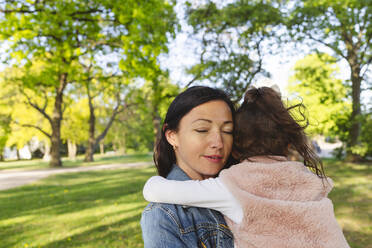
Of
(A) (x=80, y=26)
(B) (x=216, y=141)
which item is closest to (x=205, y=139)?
(B) (x=216, y=141)

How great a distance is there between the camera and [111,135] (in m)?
47.0

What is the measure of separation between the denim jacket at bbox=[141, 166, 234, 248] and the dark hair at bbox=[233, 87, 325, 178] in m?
0.46

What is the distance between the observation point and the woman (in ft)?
4.88

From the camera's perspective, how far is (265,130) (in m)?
1.91

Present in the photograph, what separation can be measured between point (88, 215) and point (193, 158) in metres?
6.45

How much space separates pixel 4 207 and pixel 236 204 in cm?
893

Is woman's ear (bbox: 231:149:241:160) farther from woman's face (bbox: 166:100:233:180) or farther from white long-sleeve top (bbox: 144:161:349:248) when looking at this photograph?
white long-sleeve top (bbox: 144:161:349:248)

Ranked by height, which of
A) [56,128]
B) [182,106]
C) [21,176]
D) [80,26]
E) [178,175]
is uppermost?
[80,26]

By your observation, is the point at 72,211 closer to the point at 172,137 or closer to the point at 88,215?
the point at 88,215

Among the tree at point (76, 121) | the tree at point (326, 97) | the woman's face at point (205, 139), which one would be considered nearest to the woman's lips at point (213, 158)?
the woman's face at point (205, 139)

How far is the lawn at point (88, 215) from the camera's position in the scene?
5.72 metres

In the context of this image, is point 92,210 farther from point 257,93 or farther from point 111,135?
point 111,135

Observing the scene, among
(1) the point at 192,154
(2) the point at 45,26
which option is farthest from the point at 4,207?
(1) the point at 192,154

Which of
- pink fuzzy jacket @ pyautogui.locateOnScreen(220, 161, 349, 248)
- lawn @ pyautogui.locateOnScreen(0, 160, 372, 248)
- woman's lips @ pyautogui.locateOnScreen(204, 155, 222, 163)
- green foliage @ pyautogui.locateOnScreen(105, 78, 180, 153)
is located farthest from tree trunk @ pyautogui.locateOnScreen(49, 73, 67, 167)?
pink fuzzy jacket @ pyautogui.locateOnScreen(220, 161, 349, 248)
